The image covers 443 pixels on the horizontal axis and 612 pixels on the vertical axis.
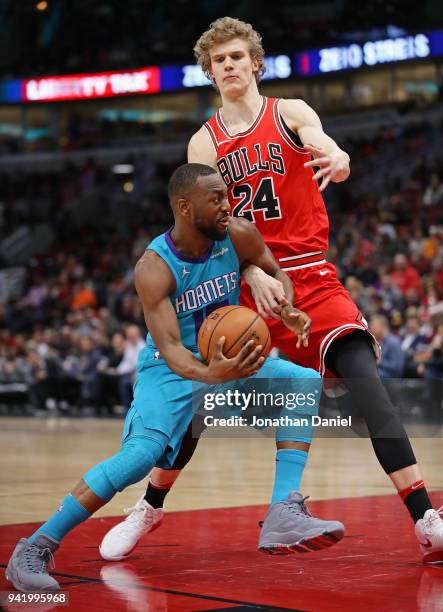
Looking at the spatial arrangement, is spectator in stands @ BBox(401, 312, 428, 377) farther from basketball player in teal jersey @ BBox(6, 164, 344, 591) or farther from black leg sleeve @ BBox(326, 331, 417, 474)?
basketball player in teal jersey @ BBox(6, 164, 344, 591)

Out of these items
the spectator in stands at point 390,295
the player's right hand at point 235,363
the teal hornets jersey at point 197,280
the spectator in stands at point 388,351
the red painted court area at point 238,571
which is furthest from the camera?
the spectator in stands at point 390,295

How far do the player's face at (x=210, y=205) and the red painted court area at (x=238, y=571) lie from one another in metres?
1.36

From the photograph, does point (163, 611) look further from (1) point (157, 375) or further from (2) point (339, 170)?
(2) point (339, 170)

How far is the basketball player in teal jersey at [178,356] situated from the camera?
3.88 meters

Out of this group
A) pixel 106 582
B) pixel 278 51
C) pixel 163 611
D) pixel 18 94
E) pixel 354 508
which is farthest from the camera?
pixel 18 94

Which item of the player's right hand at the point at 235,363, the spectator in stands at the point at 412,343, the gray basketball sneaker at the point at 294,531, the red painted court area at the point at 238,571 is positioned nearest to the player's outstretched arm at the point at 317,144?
the player's right hand at the point at 235,363

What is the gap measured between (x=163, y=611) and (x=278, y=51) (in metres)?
21.4

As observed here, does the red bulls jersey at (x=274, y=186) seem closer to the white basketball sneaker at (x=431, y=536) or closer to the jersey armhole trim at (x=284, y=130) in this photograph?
the jersey armhole trim at (x=284, y=130)

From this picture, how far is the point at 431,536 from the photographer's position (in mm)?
4211

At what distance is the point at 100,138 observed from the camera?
2948cm

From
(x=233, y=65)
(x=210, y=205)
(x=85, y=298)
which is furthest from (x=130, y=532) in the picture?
(x=85, y=298)

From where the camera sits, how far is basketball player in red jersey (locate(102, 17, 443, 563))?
4547 mm

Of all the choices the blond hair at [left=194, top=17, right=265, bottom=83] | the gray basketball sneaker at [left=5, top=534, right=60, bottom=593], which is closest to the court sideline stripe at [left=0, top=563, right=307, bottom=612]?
the gray basketball sneaker at [left=5, top=534, right=60, bottom=593]

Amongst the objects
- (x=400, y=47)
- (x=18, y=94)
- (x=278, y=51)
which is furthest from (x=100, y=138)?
(x=400, y=47)
